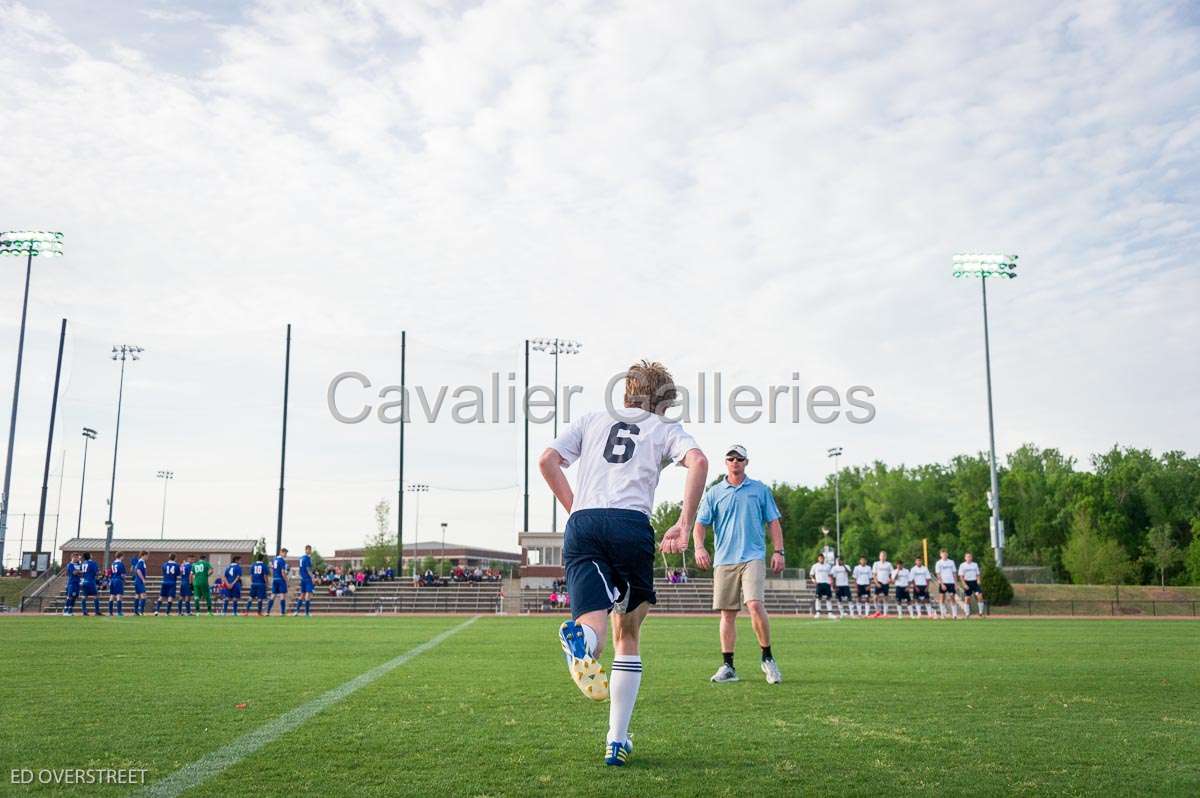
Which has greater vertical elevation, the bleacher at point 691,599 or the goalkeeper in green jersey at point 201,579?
the goalkeeper in green jersey at point 201,579

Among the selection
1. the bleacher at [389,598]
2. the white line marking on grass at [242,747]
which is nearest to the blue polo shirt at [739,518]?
the white line marking on grass at [242,747]

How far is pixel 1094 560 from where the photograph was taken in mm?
68625

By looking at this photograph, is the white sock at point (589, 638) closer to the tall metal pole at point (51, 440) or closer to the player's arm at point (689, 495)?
the player's arm at point (689, 495)

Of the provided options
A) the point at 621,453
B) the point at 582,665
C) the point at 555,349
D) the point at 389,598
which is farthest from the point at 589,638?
the point at 555,349

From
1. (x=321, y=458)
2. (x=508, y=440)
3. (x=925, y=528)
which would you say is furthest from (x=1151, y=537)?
(x=321, y=458)

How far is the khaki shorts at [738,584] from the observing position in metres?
8.60

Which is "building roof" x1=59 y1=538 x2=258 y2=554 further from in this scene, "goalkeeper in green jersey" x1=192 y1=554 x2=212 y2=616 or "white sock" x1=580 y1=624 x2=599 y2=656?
"white sock" x1=580 y1=624 x2=599 y2=656

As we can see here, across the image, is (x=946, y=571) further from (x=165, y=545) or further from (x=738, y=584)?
(x=165, y=545)

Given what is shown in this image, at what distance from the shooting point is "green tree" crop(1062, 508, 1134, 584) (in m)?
68.3

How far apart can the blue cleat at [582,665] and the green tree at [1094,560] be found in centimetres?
7369

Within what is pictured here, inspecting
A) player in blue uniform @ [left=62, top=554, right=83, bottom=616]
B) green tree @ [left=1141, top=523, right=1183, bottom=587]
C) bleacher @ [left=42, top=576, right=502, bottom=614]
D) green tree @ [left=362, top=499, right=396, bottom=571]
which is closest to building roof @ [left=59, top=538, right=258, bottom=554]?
green tree @ [left=362, top=499, right=396, bottom=571]

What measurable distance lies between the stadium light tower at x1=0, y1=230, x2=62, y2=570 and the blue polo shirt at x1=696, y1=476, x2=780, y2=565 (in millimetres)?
37053

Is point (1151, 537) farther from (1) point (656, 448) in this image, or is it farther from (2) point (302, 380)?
(1) point (656, 448)

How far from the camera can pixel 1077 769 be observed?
4312 millimetres
